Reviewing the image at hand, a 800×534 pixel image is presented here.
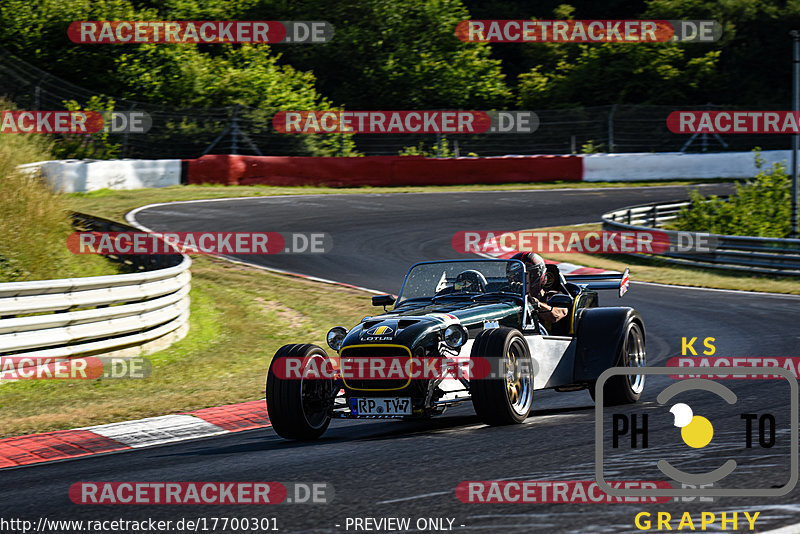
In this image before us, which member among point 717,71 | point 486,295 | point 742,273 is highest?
point 717,71

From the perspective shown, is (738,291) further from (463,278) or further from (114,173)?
(114,173)

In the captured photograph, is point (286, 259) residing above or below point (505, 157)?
below

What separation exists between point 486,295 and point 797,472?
3619mm

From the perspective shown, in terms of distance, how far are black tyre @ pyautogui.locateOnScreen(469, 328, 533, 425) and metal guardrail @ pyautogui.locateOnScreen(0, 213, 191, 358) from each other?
513cm

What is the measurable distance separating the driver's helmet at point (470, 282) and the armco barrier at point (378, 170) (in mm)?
22045

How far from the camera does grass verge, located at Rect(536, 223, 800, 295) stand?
1845cm

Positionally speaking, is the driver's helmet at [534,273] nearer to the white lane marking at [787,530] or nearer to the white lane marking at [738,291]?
the white lane marking at [787,530]

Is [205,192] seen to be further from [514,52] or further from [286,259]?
[514,52]

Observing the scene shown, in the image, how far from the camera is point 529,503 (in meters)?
4.91

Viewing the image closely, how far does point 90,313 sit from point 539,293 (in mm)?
5044

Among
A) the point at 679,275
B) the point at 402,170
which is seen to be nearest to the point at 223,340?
the point at 679,275

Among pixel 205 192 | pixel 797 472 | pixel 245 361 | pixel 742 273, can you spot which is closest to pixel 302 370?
pixel 797 472

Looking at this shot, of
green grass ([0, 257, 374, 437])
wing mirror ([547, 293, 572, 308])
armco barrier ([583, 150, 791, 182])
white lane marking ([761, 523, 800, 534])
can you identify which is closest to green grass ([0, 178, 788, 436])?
green grass ([0, 257, 374, 437])

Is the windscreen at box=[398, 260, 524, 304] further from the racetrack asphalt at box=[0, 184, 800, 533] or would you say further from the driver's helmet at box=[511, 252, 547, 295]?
the racetrack asphalt at box=[0, 184, 800, 533]
